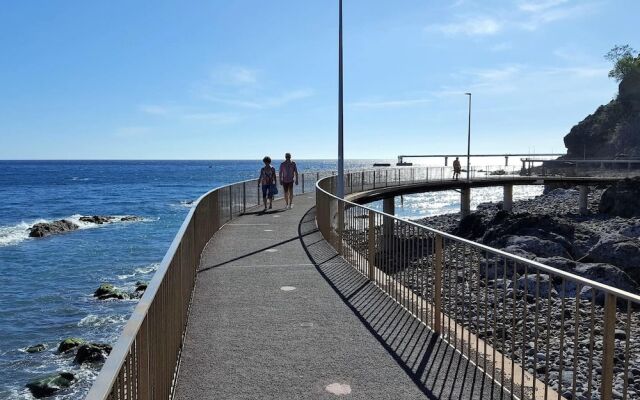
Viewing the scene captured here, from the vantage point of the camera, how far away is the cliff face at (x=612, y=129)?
262ft

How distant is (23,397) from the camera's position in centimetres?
1038

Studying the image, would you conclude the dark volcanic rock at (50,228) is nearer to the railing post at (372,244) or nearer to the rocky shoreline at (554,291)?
the rocky shoreline at (554,291)

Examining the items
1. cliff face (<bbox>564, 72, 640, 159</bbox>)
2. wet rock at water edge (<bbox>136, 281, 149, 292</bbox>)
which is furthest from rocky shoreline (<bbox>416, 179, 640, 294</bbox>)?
cliff face (<bbox>564, 72, 640, 159</bbox>)

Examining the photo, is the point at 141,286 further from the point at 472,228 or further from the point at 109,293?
the point at 472,228

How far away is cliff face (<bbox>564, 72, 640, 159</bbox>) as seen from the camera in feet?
262

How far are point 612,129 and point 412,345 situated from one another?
94676mm

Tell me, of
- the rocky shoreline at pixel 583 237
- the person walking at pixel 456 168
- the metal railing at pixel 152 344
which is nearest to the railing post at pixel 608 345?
the metal railing at pixel 152 344

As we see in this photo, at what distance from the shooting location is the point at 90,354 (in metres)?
12.0

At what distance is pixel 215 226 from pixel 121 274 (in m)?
8.78

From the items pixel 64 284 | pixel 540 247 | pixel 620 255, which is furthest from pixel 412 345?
pixel 64 284

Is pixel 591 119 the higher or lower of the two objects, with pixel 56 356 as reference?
higher

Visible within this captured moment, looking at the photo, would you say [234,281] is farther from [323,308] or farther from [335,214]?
[335,214]

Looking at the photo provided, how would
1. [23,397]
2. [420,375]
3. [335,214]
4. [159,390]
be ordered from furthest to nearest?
[335,214]
[23,397]
[420,375]
[159,390]

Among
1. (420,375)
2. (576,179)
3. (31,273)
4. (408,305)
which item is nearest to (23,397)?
(408,305)
